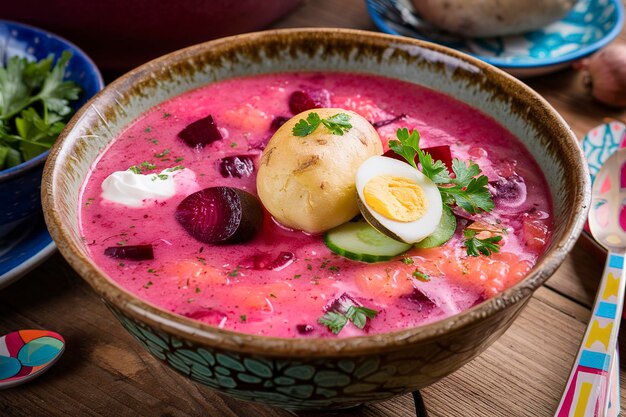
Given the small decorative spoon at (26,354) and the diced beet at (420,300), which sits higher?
the diced beet at (420,300)

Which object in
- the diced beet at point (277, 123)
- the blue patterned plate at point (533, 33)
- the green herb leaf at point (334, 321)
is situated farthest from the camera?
the blue patterned plate at point (533, 33)

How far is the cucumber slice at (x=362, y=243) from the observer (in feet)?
5.76

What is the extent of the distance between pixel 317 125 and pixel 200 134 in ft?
1.65

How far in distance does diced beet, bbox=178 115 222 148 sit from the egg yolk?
2.15 feet

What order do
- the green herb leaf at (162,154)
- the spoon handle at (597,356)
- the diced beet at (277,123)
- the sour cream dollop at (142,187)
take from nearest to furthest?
the spoon handle at (597,356) < the sour cream dollop at (142,187) < the green herb leaf at (162,154) < the diced beet at (277,123)

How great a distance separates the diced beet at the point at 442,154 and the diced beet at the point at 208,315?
0.82 m

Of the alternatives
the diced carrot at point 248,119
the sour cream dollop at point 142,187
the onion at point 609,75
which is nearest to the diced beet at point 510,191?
the diced carrot at point 248,119

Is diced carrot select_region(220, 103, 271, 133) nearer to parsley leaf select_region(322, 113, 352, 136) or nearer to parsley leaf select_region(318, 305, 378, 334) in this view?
parsley leaf select_region(322, 113, 352, 136)

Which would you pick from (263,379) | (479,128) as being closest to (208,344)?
(263,379)

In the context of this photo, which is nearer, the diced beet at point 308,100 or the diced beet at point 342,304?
the diced beet at point 342,304

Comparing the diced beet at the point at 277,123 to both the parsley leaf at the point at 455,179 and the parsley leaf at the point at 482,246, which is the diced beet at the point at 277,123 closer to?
the parsley leaf at the point at 455,179

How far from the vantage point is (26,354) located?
6.52 ft

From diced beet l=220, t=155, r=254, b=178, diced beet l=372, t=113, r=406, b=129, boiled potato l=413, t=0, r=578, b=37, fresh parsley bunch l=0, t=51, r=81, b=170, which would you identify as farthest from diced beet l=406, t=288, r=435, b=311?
boiled potato l=413, t=0, r=578, b=37

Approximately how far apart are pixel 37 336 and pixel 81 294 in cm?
23
